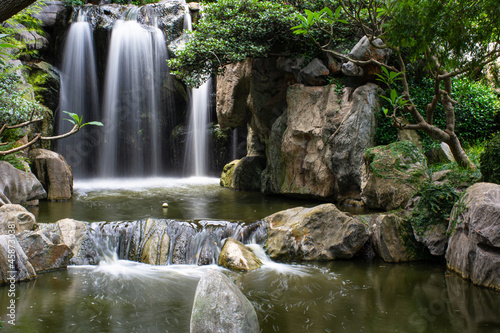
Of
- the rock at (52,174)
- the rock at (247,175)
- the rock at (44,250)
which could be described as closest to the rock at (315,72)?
the rock at (247,175)

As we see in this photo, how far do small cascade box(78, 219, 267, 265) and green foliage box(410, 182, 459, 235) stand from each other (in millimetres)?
2754

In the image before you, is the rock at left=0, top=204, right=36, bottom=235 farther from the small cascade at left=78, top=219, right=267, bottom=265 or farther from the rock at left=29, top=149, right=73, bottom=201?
the rock at left=29, top=149, right=73, bottom=201

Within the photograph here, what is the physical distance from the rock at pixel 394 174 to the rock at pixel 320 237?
53.8 inches

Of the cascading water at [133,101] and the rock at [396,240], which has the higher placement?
the cascading water at [133,101]

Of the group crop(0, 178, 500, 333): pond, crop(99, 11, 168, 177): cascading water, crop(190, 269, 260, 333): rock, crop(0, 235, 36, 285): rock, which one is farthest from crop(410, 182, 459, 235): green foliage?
crop(99, 11, 168, 177): cascading water

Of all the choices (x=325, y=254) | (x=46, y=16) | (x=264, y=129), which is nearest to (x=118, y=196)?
(x=264, y=129)

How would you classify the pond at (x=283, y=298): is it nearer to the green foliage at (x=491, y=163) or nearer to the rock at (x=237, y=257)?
the rock at (x=237, y=257)

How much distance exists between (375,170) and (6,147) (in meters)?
9.14

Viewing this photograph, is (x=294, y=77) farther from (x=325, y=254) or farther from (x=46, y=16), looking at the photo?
(x=46, y=16)

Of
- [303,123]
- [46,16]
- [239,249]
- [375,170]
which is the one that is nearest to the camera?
[239,249]

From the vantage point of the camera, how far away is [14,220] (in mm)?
6469

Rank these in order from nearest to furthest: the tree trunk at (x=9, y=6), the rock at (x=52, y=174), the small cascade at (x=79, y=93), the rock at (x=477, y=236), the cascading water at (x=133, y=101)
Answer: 1. the tree trunk at (x=9, y=6)
2. the rock at (x=477, y=236)
3. the rock at (x=52, y=174)
4. the small cascade at (x=79, y=93)
5. the cascading water at (x=133, y=101)

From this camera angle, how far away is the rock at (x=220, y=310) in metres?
3.69

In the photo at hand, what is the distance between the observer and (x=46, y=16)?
17.5 m
